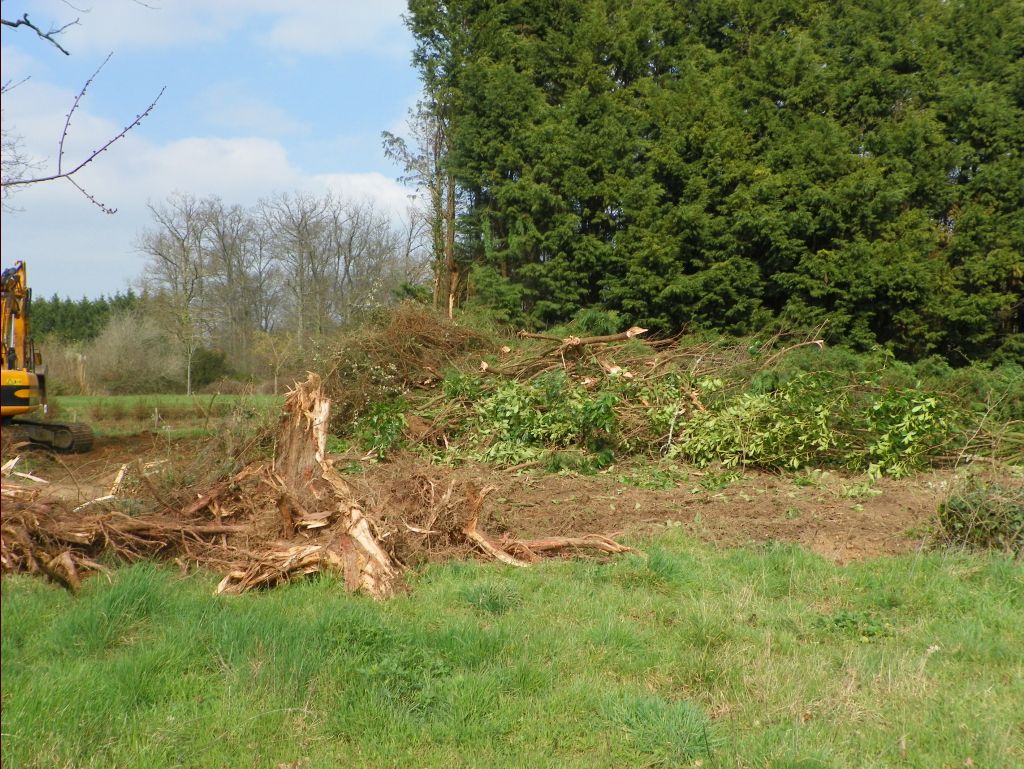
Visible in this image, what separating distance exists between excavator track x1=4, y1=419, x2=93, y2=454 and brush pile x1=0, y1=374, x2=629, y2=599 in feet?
27.0

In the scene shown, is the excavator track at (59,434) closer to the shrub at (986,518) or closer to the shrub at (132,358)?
the shrub at (132,358)

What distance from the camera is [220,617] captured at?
4.12 meters

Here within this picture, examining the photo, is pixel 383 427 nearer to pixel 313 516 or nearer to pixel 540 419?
pixel 540 419

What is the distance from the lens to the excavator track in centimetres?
1400

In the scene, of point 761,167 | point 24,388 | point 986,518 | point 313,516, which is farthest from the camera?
point 761,167

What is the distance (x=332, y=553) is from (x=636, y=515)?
10.3ft

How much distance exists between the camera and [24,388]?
10562 millimetres

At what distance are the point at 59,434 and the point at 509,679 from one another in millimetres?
12929

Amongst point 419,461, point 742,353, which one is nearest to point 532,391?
point 419,461

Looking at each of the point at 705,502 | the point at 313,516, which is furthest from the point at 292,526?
the point at 705,502

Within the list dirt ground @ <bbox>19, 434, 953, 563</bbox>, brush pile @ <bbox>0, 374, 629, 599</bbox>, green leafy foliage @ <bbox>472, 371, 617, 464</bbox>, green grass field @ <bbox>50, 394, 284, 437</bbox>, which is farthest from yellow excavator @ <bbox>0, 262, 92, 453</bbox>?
green leafy foliage @ <bbox>472, 371, 617, 464</bbox>

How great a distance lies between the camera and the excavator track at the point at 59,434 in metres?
14.0

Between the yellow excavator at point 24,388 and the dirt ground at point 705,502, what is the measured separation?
107 cm

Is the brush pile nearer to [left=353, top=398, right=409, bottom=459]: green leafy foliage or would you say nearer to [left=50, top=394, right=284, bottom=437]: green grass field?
[left=353, top=398, right=409, bottom=459]: green leafy foliage
